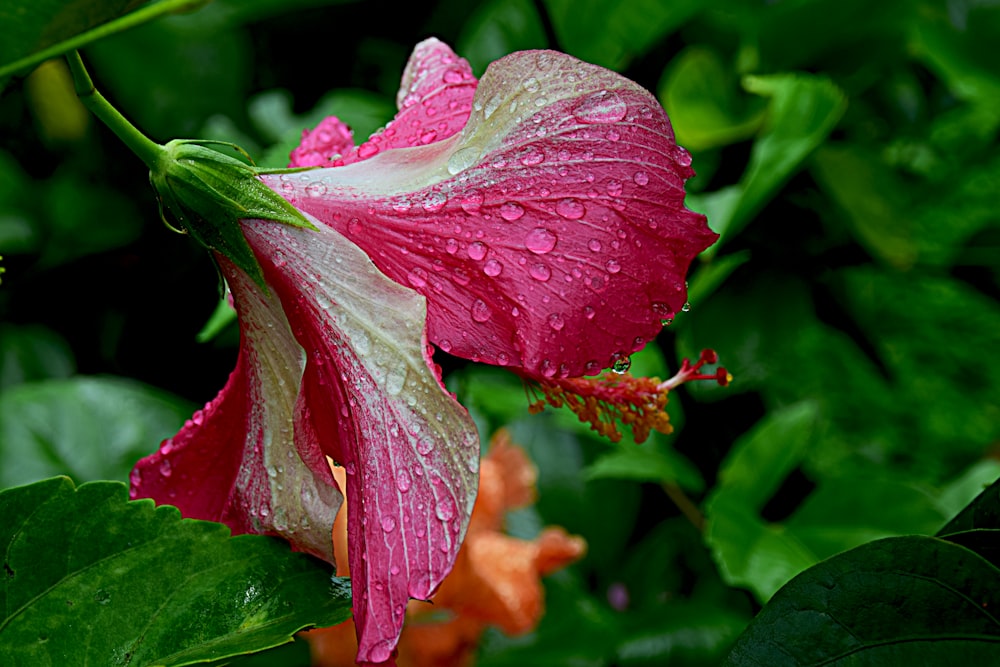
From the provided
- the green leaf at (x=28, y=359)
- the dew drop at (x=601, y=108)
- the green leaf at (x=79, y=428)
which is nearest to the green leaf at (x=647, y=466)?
the green leaf at (x=79, y=428)

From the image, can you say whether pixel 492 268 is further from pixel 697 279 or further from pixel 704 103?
pixel 704 103

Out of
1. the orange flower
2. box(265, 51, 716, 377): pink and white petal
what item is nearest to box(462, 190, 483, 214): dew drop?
box(265, 51, 716, 377): pink and white petal

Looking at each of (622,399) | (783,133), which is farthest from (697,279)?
(622,399)

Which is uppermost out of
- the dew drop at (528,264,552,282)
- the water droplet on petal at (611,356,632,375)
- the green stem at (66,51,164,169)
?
the green stem at (66,51,164,169)

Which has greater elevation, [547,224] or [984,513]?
[547,224]

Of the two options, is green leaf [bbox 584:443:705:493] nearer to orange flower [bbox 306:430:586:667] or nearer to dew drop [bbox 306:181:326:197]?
orange flower [bbox 306:430:586:667]

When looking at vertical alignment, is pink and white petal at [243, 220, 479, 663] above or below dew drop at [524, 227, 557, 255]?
below

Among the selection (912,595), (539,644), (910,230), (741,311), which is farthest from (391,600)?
(910,230)

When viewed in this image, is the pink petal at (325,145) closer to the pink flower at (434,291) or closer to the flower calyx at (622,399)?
the pink flower at (434,291)
